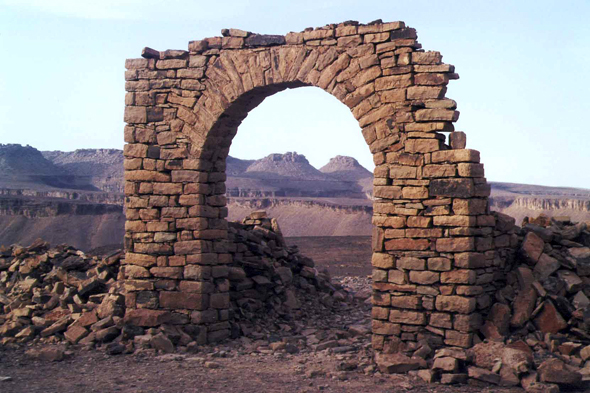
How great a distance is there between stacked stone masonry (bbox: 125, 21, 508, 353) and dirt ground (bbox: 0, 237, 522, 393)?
2.08 ft

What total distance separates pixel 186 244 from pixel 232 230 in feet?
4.69

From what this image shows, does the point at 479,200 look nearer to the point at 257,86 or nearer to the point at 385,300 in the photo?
the point at 385,300

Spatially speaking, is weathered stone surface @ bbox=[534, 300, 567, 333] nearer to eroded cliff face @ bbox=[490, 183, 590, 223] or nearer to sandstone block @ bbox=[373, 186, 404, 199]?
sandstone block @ bbox=[373, 186, 404, 199]

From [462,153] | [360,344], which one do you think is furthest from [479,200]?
[360,344]

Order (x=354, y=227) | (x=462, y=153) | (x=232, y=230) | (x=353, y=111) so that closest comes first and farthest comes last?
(x=462, y=153)
(x=353, y=111)
(x=232, y=230)
(x=354, y=227)

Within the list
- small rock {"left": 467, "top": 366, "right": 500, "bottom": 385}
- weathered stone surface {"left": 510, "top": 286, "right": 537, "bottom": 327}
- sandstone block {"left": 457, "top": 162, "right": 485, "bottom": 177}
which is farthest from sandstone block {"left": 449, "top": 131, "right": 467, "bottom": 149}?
small rock {"left": 467, "top": 366, "right": 500, "bottom": 385}

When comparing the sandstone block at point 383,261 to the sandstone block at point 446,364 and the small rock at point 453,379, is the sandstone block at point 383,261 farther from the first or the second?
the small rock at point 453,379

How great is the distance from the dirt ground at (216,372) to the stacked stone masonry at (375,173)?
634 mm

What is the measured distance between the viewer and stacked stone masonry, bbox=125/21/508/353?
24.3 feet

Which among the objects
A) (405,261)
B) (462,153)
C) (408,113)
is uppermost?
(408,113)

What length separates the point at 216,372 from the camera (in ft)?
24.0

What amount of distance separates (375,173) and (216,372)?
3.09 meters

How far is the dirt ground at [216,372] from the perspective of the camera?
22.0ft

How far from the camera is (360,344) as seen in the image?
849 centimetres
